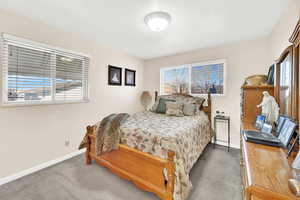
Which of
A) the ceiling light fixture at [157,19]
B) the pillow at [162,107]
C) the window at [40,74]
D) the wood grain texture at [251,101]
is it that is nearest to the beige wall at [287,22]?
the wood grain texture at [251,101]

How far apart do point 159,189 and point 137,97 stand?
3108mm

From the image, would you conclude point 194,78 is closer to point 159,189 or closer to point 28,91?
point 159,189

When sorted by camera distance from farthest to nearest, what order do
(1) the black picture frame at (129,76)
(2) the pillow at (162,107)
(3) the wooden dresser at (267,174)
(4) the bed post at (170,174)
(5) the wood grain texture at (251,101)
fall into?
(1) the black picture frame at (129,76), (2) the pillow at (162,107), (5) the wood grain texture at (251,101), (4) the bed post at (170,174), (3) the wooden dresser at (267,174)

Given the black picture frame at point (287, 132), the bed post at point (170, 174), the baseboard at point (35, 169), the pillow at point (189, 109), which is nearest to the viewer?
the black picture frame at point (287, 132)

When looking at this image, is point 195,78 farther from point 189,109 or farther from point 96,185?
point 96,185

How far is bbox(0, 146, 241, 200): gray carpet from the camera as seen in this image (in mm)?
1607

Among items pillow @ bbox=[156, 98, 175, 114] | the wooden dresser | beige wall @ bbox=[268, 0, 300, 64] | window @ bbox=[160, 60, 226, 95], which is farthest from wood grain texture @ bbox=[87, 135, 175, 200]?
window @ bbox=[160, 60, 226, 95]

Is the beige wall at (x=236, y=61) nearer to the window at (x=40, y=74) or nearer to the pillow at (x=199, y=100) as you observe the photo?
the pillow at (x=199, y=100)

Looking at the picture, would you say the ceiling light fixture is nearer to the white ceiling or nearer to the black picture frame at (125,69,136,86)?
the white ceiling

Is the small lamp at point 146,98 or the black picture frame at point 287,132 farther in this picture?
the small lamp at point 146,98

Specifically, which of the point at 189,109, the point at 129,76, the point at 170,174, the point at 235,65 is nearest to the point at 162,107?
the point at 189,109

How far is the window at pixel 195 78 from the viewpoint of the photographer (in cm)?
320

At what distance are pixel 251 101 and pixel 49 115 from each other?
3.46 m

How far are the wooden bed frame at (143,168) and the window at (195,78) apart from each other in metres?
2.49
